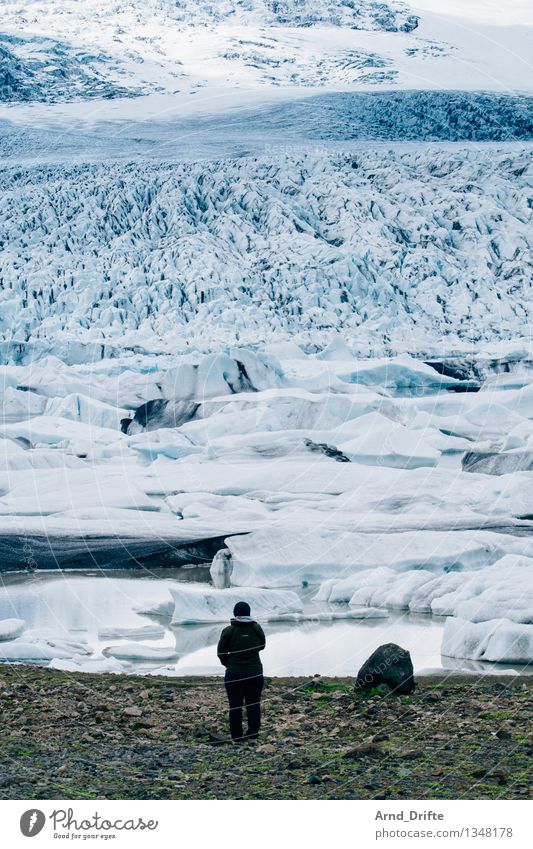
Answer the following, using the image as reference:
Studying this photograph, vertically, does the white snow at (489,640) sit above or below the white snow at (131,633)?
above

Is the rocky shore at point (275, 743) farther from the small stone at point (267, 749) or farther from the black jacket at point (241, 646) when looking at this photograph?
the black jacket at point (241, 646)

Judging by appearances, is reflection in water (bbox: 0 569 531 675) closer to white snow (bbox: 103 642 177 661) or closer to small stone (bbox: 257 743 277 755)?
white snow (bbox: 103 642 177 661)

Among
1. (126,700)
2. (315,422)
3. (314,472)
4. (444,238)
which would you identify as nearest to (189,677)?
(126,700)

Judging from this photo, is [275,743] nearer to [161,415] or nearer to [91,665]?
[91,665]

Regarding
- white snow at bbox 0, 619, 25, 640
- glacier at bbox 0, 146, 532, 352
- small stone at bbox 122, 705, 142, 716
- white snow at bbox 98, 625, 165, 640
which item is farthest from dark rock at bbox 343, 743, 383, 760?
glacier at bbox 0, 146, 532, 352

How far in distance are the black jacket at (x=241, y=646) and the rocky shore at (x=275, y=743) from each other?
0.31 m

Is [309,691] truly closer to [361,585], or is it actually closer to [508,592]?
[508,592]

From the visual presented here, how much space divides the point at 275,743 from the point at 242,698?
8.7 inches

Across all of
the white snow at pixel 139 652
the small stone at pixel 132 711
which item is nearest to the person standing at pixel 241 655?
the small stone at pixel 132 711

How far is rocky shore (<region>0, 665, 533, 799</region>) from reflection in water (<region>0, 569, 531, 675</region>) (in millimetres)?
1206

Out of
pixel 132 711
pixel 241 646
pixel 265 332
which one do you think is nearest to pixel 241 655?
pixel 241 646

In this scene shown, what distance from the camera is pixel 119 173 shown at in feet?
47.0

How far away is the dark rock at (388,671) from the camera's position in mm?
5168

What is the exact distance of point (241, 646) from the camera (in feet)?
13.8
